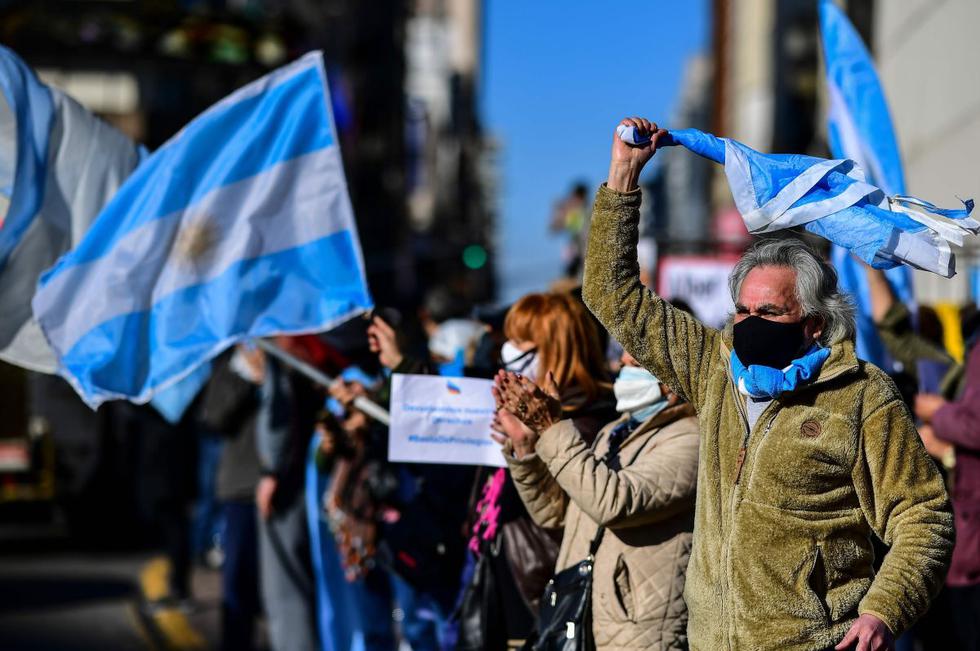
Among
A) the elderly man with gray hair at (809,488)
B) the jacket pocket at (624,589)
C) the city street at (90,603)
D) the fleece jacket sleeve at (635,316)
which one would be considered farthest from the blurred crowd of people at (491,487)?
the city street at (90,603)

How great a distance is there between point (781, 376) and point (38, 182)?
3550 mm

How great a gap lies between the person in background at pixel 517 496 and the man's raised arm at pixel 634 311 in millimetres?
1025

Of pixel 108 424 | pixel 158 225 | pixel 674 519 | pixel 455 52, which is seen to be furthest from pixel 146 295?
pixel 455 52

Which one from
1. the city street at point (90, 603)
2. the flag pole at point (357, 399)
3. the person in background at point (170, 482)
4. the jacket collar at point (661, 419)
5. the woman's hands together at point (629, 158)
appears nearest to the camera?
the woman's hands together at point (629, 158)

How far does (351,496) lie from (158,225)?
1941mm

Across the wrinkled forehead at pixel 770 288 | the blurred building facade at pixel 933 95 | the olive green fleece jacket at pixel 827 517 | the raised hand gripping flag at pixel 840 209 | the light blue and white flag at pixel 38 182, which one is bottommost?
the olive green fleece jacket at pixel 827 517

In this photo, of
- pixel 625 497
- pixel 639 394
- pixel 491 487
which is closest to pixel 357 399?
pixel 491 487

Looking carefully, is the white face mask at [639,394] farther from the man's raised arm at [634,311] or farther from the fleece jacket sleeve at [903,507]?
the fleece jacket sleeve at [903,507]

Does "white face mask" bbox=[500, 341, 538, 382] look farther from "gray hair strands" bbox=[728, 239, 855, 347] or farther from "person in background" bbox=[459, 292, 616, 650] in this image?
"gray hair strands" bbox=[728, 239, 855, 347]

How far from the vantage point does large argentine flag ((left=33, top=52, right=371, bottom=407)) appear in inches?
227

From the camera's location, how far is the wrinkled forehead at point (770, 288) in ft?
12.2

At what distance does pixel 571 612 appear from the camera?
4410 mm

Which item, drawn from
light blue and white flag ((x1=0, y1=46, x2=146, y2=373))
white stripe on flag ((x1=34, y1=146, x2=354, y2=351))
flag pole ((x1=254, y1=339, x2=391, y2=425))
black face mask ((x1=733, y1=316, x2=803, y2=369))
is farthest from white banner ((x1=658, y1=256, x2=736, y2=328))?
black face mask ((x1=733, y1=316, x2=803, y2=369))

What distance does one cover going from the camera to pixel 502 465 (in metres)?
5.34
